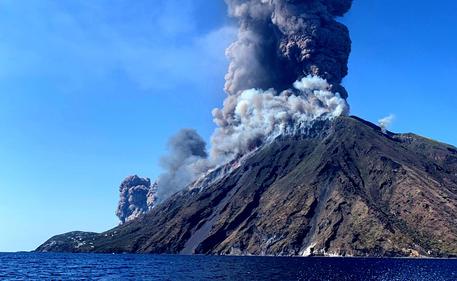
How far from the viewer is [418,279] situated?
14312 cm

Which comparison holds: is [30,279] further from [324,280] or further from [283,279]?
[324,280]

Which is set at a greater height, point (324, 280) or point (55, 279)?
point (55, 279)

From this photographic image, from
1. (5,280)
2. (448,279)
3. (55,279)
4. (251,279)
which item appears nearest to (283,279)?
(251,279)

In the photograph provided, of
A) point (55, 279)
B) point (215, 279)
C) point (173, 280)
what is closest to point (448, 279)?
point (215, 279)

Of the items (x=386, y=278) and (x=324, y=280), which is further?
(x=386, y=278)

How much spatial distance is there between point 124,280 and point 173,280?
14519mm

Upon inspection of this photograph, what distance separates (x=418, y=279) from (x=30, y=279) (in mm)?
116194

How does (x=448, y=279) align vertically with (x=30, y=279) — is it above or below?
below

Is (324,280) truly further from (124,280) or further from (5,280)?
(5,280)

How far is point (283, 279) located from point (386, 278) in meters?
33.1

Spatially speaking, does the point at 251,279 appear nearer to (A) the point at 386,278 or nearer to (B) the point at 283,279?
(B) the point at 283,279

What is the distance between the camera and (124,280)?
14062cm

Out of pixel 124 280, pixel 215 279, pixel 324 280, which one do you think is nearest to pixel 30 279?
pixel 124 280

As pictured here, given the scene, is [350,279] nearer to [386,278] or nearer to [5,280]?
[386,278]
